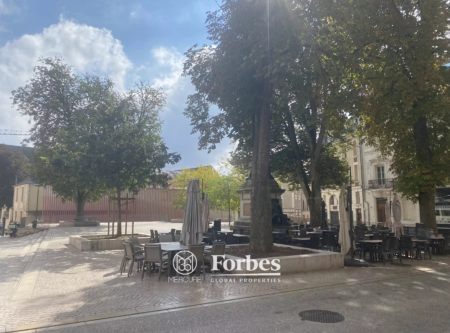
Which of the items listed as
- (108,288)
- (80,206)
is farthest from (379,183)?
(108,288)

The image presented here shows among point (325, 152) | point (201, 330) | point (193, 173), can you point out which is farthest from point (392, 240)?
point (193, 173)

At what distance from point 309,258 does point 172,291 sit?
4.39m

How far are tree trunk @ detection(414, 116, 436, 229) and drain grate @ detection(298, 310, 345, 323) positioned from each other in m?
11.2

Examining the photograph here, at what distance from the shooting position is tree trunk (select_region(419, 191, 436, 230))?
1627 centimetres

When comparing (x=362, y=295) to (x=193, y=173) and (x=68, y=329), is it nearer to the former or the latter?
(x=68, y=329)

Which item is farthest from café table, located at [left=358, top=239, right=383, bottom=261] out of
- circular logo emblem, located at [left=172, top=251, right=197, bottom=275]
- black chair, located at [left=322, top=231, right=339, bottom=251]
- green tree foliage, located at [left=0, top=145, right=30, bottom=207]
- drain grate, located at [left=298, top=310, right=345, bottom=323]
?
green tree foliage, located at [left=0, top=145, right=30, bottom=207]

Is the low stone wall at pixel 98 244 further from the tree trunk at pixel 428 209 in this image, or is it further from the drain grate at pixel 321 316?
the tree trunk at pixel 428 209

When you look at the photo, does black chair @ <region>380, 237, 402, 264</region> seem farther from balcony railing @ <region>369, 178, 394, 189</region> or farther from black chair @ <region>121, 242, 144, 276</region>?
balcony railing @ <region>369, 178, 394, 189</region>

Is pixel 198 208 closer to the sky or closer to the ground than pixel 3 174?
closer to the ground

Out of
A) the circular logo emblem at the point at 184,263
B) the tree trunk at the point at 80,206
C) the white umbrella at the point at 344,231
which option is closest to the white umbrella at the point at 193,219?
the circular logo emblem at the point at 184,263

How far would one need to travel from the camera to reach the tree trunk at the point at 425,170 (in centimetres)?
1602

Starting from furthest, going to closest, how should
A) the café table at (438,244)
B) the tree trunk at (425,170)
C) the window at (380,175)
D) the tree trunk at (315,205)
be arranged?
the window at (380,175), the tree trunk at (315,205), the tree trunk at (425,170), the café table at (438,244)

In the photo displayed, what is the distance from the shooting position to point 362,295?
822cm

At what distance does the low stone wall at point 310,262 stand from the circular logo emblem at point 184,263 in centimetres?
140
